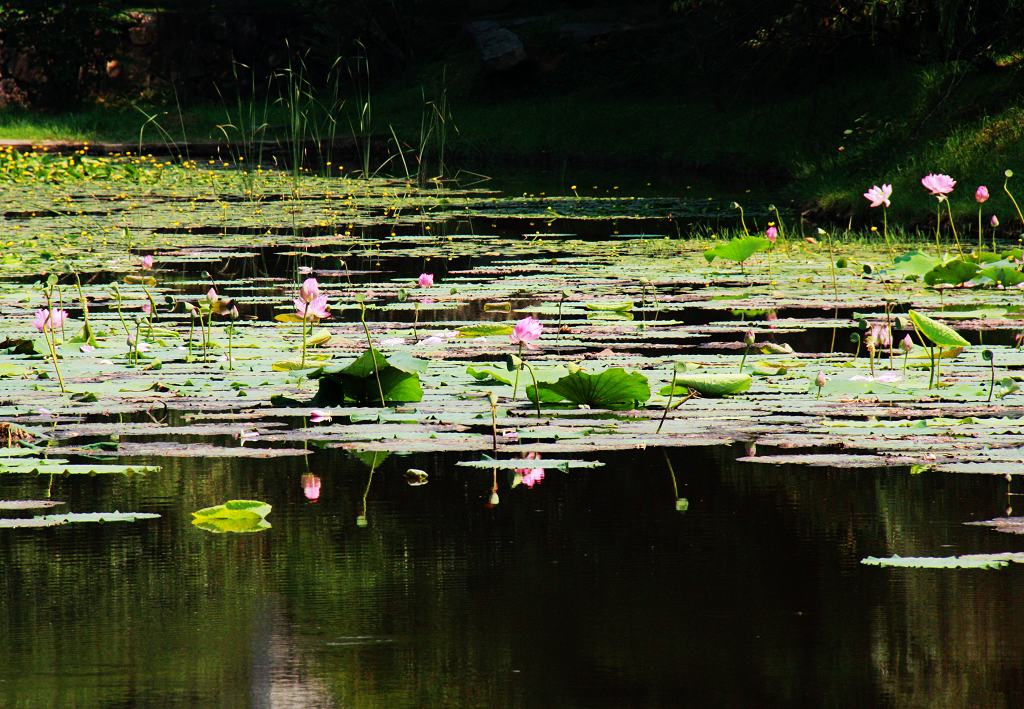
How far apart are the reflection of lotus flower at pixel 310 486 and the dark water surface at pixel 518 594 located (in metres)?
0.02

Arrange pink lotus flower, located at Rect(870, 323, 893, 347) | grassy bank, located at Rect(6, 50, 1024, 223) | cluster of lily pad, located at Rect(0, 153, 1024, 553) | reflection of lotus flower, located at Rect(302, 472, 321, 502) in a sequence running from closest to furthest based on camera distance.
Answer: reflection of lotus flower, located at Rect(302, 472, 321, 502)
cluster of lily pad, located at Rect(0, 153, 1024, 553)
pink lotus flower, located at Rect(870, 323, 893, 347)
grassy bank, located at Rect(6, 50, 1024, 223)

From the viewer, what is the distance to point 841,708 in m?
2.21

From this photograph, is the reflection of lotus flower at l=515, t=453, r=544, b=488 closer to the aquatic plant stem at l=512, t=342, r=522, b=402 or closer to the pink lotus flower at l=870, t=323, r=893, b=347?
the aquatic plant stem at l=512, t=342, r=522, b=402

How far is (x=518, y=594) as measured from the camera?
2.72m

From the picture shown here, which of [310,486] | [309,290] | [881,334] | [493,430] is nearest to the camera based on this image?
[310,486]

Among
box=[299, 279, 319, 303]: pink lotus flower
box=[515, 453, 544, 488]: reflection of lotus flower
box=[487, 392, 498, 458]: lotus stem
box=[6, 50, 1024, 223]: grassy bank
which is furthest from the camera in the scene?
box=[6, 50, 1024, 223]: grassy bank

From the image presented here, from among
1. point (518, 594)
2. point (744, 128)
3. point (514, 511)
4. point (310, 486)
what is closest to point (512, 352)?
point (310, 486)

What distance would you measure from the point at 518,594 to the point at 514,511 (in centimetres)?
55

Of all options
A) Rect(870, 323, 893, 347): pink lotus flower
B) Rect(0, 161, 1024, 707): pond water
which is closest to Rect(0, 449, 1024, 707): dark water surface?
Rect(0, 161, 1024, 707): pond water

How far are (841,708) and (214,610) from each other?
3.36 feet

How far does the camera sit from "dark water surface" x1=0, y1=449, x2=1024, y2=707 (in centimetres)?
228

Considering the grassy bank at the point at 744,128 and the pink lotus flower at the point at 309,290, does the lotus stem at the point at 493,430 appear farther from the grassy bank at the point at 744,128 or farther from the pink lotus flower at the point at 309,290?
the grassy bank at the point at 744,128

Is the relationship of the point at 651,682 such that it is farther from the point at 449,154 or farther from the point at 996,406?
the point at 449,154

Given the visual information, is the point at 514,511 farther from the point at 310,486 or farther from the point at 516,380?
the point at 516,380
